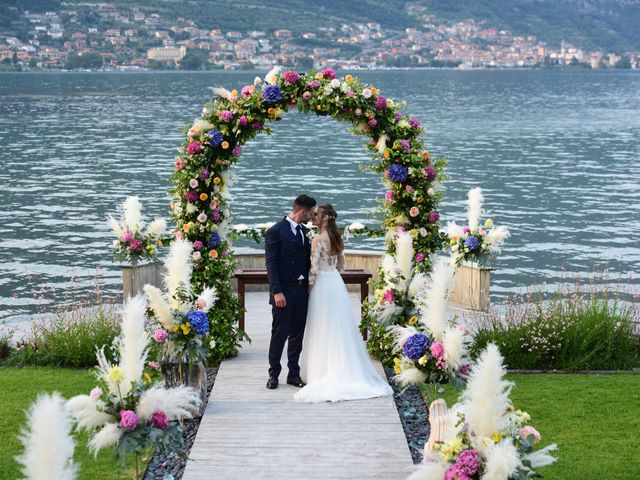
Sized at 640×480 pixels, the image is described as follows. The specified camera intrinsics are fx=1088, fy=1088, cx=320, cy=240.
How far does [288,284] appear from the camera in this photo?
12.9 m

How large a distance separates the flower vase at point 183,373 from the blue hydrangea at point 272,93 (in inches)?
153

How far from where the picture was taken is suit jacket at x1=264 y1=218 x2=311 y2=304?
12750mm

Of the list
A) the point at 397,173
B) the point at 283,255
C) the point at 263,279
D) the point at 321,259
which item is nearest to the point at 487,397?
the point at 283,255

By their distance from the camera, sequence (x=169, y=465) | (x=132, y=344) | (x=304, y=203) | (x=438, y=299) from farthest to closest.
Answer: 1. (x=304, y=203)
2. (x=169, y=465)
3. (x=438, y=299)
4. (x=132, y=344)

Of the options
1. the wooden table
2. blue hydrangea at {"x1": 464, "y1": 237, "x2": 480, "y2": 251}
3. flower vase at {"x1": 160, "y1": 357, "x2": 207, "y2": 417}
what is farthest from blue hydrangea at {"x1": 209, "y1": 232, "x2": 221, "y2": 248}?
blue hydrangea at {"x1": 464, "y1": 237, "x2": 480, "y2": 251}

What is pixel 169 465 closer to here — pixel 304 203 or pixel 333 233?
pixel 304 203

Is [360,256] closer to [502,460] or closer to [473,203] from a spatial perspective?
[473,203]

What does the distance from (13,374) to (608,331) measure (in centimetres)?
783

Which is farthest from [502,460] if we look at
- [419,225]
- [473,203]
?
[473,203]

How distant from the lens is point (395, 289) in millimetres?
13125

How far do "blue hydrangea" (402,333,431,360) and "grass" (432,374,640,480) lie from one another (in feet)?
5.46

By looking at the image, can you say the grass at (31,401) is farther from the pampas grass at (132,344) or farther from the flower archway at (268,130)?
the flower archway at (268,130)

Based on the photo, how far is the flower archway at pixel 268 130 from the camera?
14.1 m

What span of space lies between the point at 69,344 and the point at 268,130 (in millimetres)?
3908
